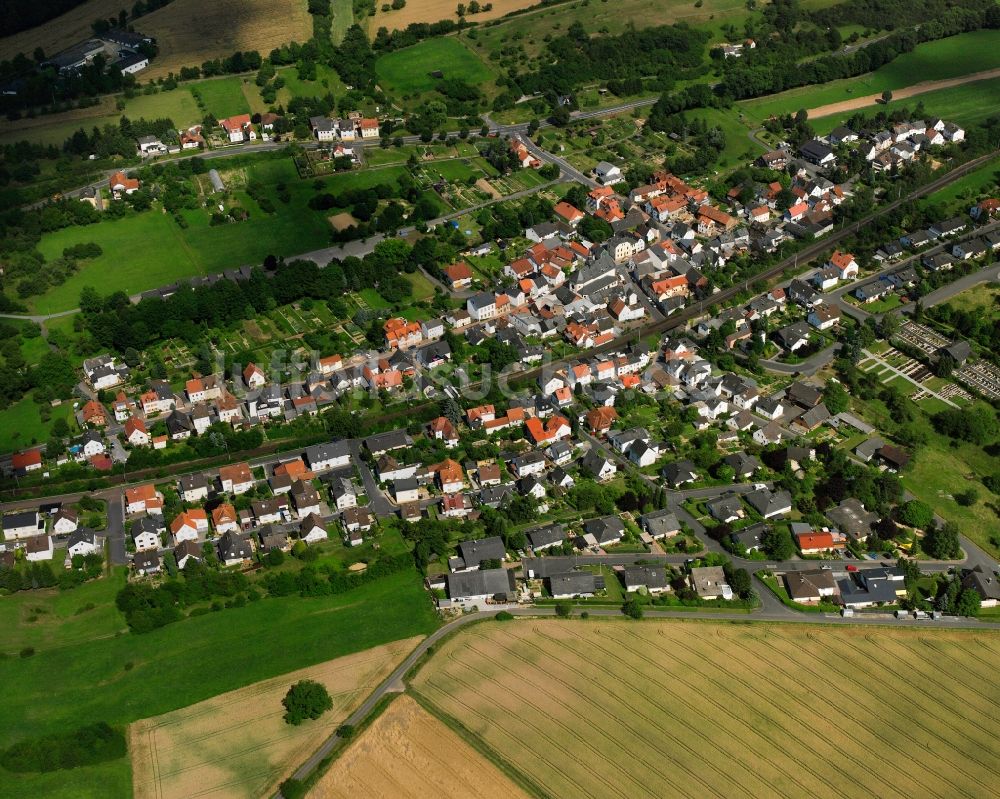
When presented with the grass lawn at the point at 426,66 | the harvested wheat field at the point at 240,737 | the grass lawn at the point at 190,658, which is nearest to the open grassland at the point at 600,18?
the grass lawn at the point at 426,66

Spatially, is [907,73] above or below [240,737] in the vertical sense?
above

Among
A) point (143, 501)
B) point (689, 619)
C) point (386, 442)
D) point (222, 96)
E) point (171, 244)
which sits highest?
point (222, 96)

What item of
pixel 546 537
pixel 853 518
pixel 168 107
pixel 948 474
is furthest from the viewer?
pixel 168 107

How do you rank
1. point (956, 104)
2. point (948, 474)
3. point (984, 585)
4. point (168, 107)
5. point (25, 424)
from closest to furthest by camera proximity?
point (984, 585) < point (948, 474) < point (25, 424) < point (956, 104) < point (168, 107)

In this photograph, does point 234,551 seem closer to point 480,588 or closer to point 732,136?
point 480,588

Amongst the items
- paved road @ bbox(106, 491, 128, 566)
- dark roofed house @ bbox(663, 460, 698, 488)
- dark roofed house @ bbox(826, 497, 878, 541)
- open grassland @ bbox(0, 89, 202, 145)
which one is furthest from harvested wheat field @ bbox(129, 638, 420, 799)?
open grassland @ bbox(0, 89, 202, 145)

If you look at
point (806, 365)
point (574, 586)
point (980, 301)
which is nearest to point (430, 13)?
point (806, 365)
